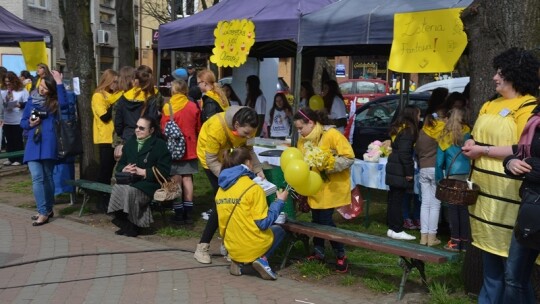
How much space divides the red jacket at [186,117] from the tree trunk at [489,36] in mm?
3682

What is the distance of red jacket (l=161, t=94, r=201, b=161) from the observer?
7758mm

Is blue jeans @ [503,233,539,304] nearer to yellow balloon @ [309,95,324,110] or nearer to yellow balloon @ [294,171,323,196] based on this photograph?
yellow balloon @ [294,171,323,196]

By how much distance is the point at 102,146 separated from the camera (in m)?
8.45

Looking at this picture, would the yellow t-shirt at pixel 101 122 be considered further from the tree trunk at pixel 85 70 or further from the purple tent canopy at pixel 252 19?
the purple tent canopy at pixel 252 19

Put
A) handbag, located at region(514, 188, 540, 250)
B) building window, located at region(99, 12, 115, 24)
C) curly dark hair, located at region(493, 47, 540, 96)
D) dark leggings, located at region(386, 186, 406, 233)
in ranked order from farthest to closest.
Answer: building window, located at region(99, 12, 115, 24)
dark leggings, located at region(386, 186, 406, 233)
curly dark hair, located at region(493, 47, 540, 96)
handbag, located at region(514, 188, 540, 250)

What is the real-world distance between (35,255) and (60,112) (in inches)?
80.9

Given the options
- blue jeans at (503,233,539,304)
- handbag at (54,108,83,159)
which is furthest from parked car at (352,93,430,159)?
blue jeans at (503,233,539,304)

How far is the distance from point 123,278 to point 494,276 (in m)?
3.15

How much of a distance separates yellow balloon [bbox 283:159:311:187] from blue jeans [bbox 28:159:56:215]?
3.52 m

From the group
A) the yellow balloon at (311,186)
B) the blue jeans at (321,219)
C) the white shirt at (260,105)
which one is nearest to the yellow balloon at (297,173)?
the yellow balloon at (311,186)

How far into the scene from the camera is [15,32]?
1287 centimetres

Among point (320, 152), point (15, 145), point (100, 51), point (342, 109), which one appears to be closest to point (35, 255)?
point (320, 152)

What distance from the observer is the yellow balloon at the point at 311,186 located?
5594 millimetres

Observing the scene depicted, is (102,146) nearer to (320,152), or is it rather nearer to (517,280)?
(320,152)
